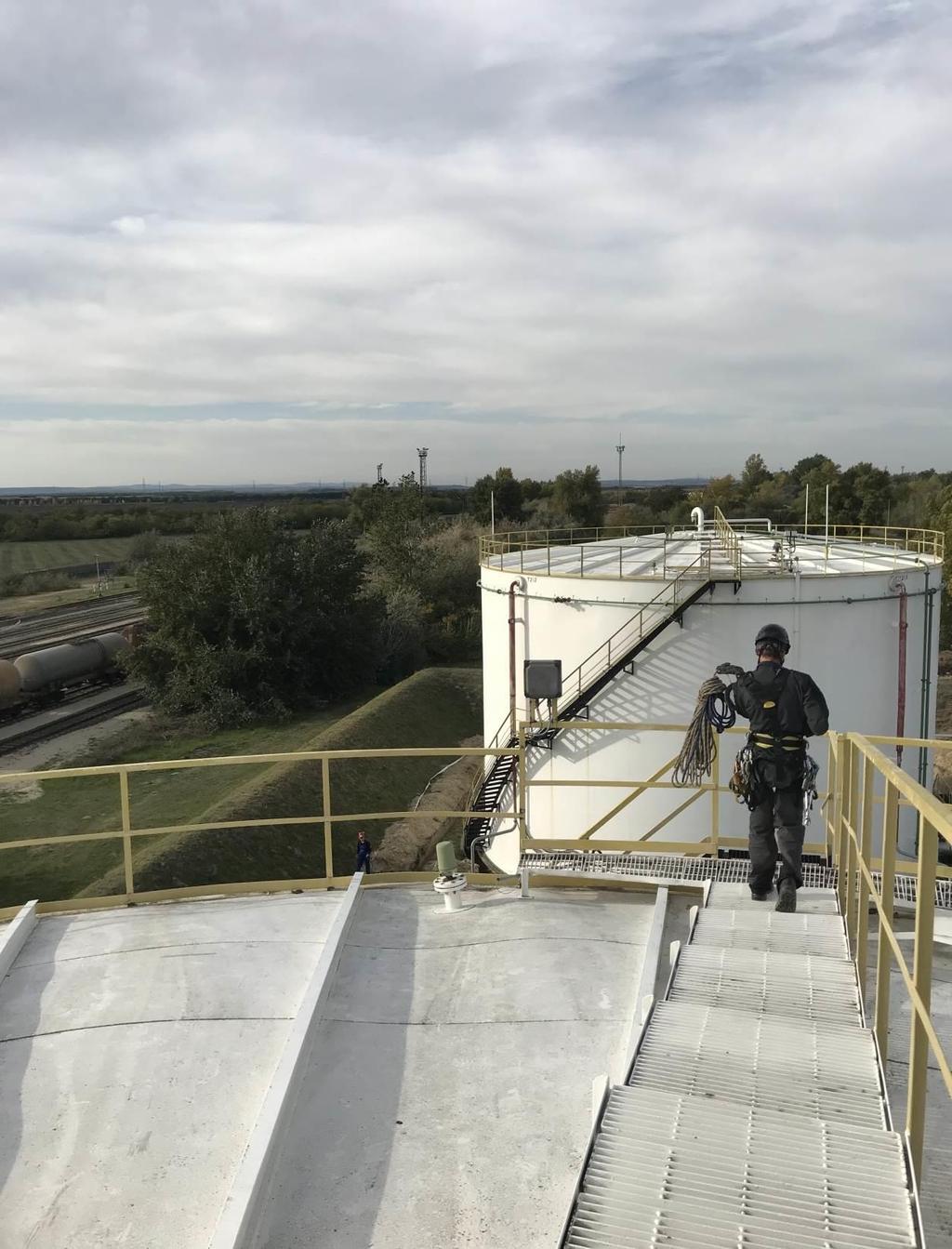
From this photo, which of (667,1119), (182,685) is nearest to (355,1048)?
(667,1119)

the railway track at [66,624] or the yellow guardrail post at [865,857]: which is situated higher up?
the yellow guardrail post at [865,857]

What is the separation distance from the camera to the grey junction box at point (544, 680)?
16.7 metres

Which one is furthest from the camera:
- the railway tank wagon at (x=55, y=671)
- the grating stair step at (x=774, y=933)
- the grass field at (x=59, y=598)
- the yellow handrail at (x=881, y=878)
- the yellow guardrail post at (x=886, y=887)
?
the grass field at (x=59, y=598)

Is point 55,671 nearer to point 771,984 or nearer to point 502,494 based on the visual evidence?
point 771,984

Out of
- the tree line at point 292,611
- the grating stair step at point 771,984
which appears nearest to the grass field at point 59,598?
the tree line at point 292,611

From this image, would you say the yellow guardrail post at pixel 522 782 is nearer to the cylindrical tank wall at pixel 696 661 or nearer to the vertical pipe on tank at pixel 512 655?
the cylindrical tank wall at pixel 696 661

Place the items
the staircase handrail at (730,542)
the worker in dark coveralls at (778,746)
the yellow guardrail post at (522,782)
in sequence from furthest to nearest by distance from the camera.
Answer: the staircase handrail at (730,542)
the yellow guardrail post at (522,782)
the worker in dark coveralls at (778,746)

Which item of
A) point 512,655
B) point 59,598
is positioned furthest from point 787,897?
point 59,598

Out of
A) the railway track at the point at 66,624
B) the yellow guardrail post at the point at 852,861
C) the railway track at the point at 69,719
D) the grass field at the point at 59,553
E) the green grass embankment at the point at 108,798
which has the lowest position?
the green grass embankment at the point at 108,798

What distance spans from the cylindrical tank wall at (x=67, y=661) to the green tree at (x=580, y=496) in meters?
53.6

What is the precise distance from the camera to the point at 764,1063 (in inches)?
173

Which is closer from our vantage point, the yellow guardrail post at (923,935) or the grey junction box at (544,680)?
the yellow guardrail post at (923,935)

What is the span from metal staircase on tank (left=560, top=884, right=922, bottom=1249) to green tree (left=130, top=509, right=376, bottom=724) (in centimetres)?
3210

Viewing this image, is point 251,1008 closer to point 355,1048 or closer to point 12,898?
point 355,1048
